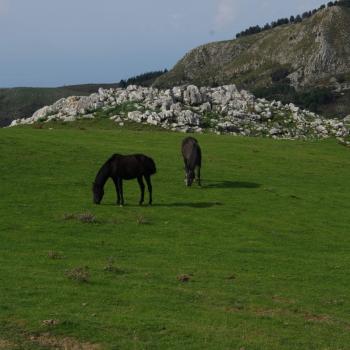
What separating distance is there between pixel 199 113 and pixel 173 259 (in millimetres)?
57133

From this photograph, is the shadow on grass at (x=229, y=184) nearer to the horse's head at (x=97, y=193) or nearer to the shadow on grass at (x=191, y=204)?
the shadow on grass at (x=191, y=204)

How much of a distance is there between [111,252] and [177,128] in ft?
161

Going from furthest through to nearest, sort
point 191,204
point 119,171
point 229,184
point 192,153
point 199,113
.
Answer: point 199,113 < point 229,184 < point 192,153 < point 191,204 < point 119,171

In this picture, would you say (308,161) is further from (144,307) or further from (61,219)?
(144,307)

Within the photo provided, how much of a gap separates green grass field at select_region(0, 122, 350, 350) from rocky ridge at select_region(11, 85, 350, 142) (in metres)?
29.4

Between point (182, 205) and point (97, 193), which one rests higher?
point (97, 193)

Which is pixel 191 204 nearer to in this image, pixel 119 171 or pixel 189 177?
pixel 119 171

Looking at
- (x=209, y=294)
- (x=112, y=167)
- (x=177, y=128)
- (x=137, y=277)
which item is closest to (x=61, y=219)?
(x=112, y=167)

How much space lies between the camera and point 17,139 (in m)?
47.4

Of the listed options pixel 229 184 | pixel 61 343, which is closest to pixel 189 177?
pixel 229 184

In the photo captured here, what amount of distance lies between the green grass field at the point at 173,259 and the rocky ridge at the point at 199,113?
29369 millimetres

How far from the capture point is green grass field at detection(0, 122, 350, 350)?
13688 millimetres

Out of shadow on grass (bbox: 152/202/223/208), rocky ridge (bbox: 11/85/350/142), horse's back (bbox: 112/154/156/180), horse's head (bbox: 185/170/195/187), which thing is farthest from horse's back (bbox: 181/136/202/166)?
rocky ridge (bbox: 11/85/350/142)

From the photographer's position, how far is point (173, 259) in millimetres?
20625
